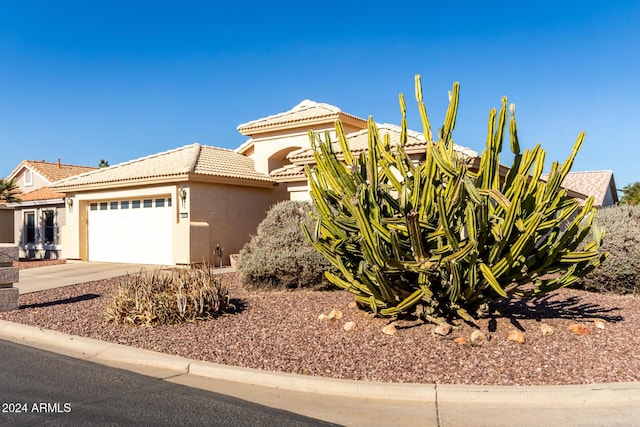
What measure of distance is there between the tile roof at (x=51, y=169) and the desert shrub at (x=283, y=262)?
22444mm

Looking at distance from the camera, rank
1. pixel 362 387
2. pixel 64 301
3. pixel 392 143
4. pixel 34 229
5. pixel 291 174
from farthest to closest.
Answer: pixel 34 229
pixel 291 174
pixel 392 143
pixel 64 301
pixel 362 387

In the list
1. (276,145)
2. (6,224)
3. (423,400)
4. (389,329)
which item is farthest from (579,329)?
(6,224)

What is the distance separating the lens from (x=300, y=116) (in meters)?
21.0

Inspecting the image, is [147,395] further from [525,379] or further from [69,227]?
[69,227]

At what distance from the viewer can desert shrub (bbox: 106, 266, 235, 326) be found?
946cm

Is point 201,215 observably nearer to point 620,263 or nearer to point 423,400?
point 620,263

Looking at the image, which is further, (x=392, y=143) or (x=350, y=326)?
(x=392, y=143)

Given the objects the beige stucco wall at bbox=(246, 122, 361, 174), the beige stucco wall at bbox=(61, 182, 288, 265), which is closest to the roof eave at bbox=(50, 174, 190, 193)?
the beige stucco wall at bbox=(61, 182, 288, 265)

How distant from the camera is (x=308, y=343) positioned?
26.2 ft

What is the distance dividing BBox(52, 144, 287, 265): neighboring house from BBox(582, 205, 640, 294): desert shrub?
11.0 m

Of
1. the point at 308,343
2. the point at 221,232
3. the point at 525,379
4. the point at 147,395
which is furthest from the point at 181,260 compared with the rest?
the point at 525,379

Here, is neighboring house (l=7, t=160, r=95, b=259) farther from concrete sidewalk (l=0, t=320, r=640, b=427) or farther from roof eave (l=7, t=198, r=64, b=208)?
concrete sidewalk (l=0, t=320, r=640, b=427)

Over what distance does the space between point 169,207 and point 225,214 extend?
5.96 ft

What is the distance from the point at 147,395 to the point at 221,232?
12.9 m
